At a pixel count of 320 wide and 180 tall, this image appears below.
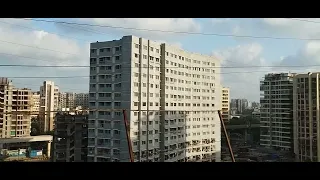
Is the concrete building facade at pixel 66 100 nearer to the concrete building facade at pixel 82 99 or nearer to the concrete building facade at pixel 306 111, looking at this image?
the concrete building facade at pixel 82 99

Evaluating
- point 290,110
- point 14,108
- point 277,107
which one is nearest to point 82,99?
point 14,108

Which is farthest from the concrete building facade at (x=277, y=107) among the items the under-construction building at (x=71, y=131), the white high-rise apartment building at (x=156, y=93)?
the under-construction building at (x=71, y=131)

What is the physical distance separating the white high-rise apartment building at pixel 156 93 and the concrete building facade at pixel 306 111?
1.35 m

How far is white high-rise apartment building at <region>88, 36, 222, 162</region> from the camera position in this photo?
475 cm

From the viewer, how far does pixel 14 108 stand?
5441mm

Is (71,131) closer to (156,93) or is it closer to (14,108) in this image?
(14,108)

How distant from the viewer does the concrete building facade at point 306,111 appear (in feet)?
14.7

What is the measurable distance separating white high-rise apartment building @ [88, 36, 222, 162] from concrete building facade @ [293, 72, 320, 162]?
1.35 metres

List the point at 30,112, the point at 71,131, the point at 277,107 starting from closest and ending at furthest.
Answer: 1. the point at 30,112
2. the point at 71,131
3. the point at 277,107

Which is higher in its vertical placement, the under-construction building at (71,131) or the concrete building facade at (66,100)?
the concrete building facade at (66,100)

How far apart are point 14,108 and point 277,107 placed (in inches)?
192

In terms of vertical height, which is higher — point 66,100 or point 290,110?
point 66,100
